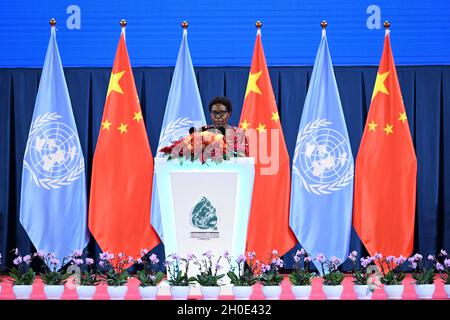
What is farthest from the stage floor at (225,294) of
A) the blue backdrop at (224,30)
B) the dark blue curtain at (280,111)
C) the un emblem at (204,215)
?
the blue backdrop at (224,30)

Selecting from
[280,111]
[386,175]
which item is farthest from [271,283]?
[280,111]

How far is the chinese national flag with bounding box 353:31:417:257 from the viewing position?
19.3 feet

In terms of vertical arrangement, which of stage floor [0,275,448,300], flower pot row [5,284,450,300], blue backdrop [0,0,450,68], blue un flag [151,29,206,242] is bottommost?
stage floor [0,275,448,300]

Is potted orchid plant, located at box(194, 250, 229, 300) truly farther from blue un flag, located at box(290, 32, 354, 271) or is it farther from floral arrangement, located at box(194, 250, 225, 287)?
blue un flag, located at box(290, 32, 354, 271)

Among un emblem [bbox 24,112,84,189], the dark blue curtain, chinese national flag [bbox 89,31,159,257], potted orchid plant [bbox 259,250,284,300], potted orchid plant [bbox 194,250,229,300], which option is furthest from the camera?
the dark blue curtain

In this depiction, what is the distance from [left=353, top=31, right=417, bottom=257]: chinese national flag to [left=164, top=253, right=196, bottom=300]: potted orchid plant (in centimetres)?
216

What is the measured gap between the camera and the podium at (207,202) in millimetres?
4312

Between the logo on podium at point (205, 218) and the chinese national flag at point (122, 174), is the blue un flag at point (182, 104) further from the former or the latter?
the logo on podium at point (205, 218)

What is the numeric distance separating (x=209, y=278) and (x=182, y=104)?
7.35ft

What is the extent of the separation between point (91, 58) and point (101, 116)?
0.57 metres

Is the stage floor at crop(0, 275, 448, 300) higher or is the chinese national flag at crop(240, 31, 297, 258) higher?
the chinese national flag at crop(240, 31, 297, 258)

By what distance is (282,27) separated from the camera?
6.51 meters

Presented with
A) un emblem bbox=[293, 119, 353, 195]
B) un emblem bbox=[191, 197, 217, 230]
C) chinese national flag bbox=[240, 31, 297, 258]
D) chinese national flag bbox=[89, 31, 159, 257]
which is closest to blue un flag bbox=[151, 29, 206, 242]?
chinese national flag bbox=[89, 31, 159, 257]
